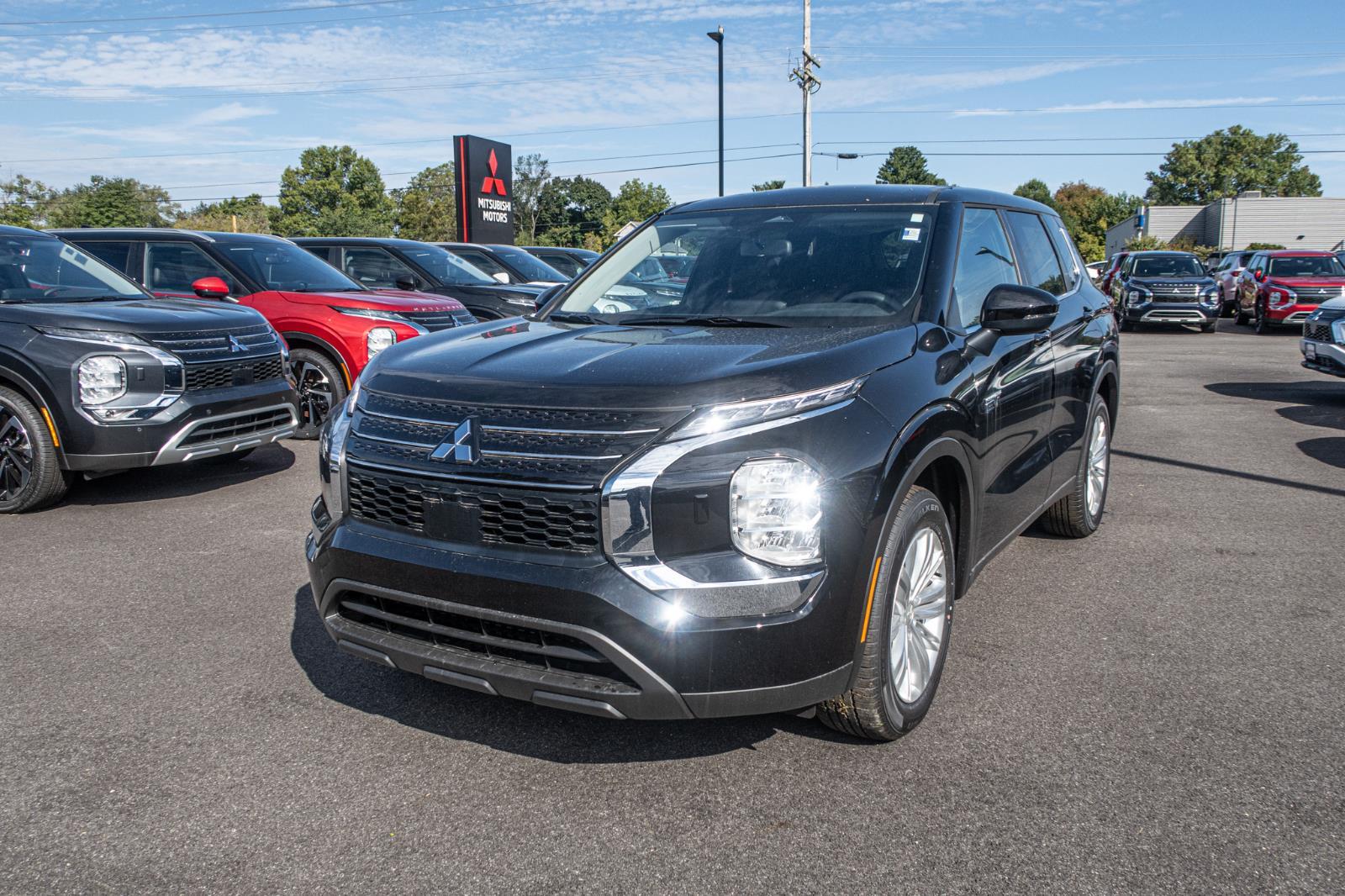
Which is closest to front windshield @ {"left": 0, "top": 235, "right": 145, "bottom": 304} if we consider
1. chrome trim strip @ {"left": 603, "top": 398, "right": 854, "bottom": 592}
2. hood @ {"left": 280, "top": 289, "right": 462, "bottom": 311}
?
hood @ {"left": 280, "top": 289, "right": 462, "bottom": 311}

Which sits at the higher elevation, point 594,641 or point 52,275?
point 52,275

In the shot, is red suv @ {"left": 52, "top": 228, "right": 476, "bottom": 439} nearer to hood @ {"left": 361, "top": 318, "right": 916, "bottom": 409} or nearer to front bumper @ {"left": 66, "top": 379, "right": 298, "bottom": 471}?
front bumper @ {"left": 66, "top": 379, "right": 298, "bottom": 471}

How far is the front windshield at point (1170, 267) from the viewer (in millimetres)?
22781

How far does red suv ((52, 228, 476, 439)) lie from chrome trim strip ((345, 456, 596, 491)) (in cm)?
568

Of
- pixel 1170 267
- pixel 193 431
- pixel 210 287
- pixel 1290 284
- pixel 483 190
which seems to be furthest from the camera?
pixel 483 190

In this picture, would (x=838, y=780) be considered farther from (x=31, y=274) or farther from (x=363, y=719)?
(x=31, y=274)

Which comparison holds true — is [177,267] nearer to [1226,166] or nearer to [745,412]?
[745,412]

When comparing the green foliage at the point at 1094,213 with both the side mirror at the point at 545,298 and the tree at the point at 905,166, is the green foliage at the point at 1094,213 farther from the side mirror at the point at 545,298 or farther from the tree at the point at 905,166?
the side mirror at the point at 545,298

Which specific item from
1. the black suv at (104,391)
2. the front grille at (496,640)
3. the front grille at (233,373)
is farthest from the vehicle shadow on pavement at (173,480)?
the front grille at (496,640)

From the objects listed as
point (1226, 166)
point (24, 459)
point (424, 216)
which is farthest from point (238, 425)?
point (1226, 166)

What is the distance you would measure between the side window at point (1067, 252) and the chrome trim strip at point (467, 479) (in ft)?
11.9

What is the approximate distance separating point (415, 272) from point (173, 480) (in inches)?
209

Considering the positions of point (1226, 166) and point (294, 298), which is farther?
point (1226, 166)

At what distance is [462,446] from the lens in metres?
3.00
